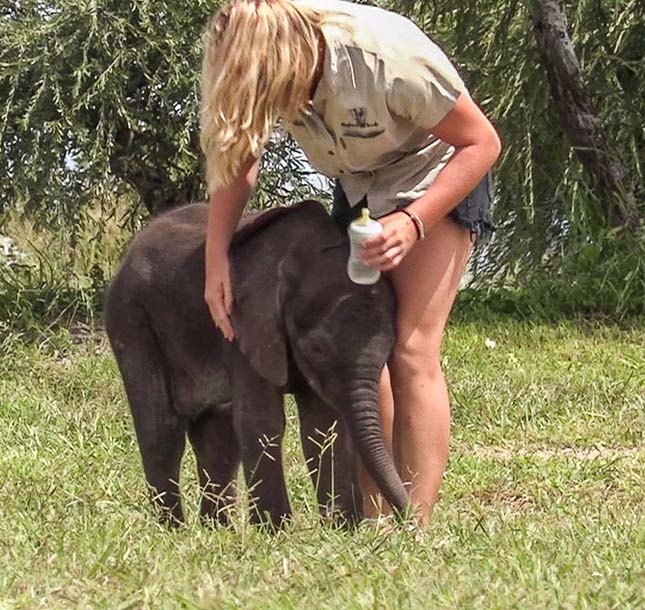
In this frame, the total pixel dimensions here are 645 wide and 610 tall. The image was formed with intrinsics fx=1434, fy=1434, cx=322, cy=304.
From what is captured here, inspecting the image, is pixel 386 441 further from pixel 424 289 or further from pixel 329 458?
pixel 424 289

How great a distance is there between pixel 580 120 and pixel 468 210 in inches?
225

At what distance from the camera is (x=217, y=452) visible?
495 centimetres

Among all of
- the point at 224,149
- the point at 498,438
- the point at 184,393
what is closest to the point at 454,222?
the point at 224,149

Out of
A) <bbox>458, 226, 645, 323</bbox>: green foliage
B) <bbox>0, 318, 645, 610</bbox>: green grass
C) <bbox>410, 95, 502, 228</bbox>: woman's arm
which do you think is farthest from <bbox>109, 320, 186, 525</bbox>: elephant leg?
<bbox>458, 226, 645, 323</bbox>: green foliage

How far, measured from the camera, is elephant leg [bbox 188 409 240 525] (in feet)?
16.2

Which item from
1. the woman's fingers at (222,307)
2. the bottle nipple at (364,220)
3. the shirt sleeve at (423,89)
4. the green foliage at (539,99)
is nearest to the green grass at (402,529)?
the woman's fingers at (222,307)

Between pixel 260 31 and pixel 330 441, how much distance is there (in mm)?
1249

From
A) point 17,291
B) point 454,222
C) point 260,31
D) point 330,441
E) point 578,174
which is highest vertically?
point 260,31

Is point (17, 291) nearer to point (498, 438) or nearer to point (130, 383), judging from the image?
point (498, 438)

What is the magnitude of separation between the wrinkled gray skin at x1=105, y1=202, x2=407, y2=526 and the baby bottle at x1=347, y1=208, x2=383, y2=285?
0.11 metres

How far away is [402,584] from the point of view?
344 cm

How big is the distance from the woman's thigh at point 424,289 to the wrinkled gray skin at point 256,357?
85 mm

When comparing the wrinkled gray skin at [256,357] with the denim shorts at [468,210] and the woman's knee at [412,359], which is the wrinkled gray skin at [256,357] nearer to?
the woman's knee at [412,359]

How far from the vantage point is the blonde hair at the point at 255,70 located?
4141 millimetres
